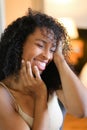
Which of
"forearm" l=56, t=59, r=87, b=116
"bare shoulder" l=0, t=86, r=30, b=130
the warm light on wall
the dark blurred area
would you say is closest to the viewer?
"bare shoulder" l=0, t=86, r=30, b=130

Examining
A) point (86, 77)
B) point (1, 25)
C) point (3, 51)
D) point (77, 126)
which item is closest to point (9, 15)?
point (1, 25)

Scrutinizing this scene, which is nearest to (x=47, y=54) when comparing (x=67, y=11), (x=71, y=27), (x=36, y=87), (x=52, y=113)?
(x=36, y=87)

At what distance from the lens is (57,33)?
122 cm

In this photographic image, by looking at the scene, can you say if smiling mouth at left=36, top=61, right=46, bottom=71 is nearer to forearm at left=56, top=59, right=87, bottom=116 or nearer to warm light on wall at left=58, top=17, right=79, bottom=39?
forearm at left=56, top=59, right=87, bottom=116

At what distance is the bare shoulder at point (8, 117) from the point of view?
1100 millimetres

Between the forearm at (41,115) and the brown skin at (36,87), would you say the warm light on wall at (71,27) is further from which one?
the forearm at (41,115)

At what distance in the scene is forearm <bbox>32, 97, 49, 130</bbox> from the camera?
44.2 inches

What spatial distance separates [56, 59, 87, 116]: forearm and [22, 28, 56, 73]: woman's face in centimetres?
9

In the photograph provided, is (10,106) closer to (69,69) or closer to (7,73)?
(7,73)

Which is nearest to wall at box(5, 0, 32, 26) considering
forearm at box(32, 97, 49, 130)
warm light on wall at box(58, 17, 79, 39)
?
warm light on wall at box(58, 17, 79, 39)

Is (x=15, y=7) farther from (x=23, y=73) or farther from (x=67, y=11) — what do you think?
(x=23, y=73)

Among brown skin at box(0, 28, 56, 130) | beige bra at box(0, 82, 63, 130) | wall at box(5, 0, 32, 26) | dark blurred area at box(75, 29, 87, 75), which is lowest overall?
dark blurred area at box(75, 29, 87, 75)

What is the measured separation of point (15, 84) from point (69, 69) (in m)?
0.24

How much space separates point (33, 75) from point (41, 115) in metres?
0.17
